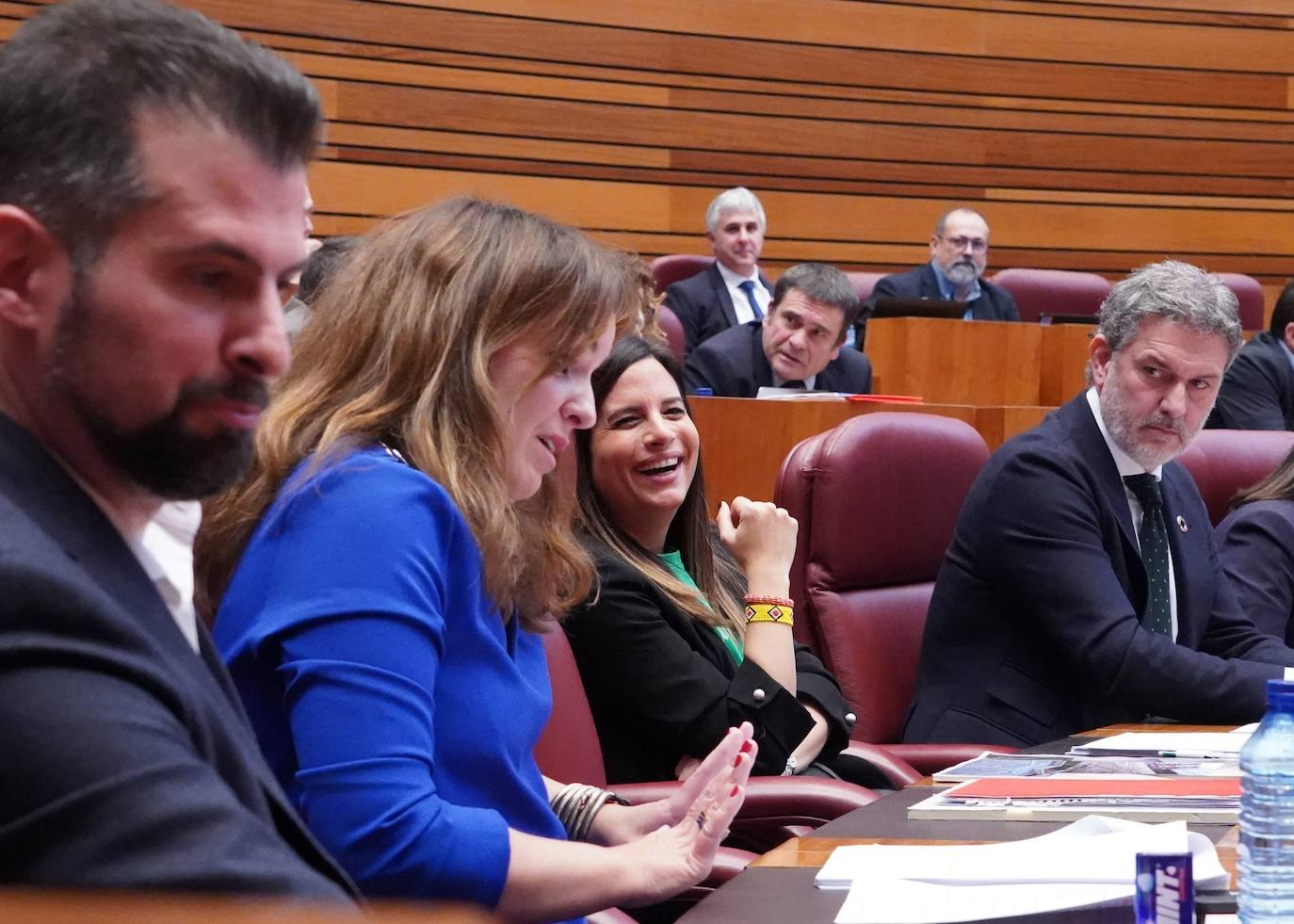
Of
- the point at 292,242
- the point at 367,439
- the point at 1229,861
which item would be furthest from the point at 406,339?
the point at 1229,861

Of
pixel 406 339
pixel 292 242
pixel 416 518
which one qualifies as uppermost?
pixel 292 242

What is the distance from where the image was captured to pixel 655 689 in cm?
226

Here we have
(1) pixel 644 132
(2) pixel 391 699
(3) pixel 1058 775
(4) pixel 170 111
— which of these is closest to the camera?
(4) pixel 170 111

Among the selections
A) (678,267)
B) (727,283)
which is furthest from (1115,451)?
(678,267)

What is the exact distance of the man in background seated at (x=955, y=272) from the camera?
716cm

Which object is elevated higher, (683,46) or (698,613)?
(683,46)

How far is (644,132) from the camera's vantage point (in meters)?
7.58

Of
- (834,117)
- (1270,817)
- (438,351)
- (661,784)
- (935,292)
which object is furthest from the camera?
(834,117)

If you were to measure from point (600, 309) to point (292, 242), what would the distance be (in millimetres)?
679

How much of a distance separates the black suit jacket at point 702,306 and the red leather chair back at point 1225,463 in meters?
3.16

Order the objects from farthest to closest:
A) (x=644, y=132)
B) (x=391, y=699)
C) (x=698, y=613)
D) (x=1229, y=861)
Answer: (x=644, y=132) → (x=698, y=613) → (x=1229, y=861) → (x=391, y=699)

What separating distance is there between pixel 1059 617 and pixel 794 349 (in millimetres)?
2952

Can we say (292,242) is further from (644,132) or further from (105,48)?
(644,132)

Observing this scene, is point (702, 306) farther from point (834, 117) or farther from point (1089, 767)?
point (1089, 767)
